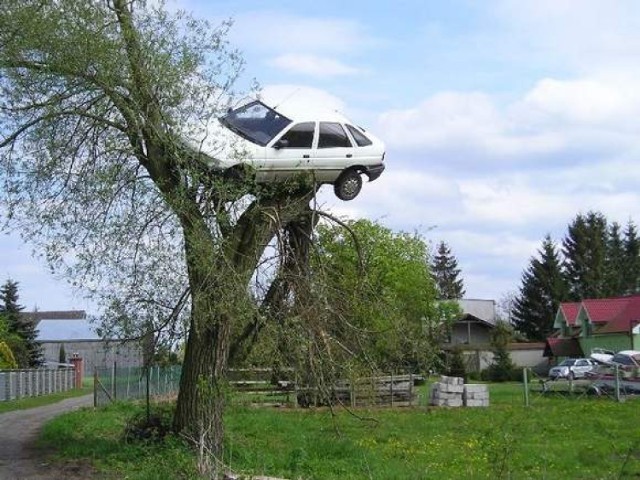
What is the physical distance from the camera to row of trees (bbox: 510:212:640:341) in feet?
293

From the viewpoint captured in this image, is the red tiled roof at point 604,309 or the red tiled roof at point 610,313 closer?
the red tiled roof at point 610,313

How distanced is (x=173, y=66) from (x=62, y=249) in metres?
3.53

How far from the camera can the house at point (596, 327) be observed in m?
62.0

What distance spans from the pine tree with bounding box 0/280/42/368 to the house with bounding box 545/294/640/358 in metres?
39.2

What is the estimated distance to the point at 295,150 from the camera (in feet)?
55.2

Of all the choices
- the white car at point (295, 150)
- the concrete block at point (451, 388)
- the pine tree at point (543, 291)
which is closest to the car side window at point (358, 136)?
the white car at point (295, 150)

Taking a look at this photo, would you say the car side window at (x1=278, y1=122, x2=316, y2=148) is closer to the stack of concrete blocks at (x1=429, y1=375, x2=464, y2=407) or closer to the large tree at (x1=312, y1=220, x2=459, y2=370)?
the large tree at (x1=312, y1=220, x2=459, y2=370)

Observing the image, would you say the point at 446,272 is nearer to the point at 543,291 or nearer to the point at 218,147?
the point at 543,291

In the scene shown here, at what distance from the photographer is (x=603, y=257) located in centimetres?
9138

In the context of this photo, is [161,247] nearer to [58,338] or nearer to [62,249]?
[62,249]

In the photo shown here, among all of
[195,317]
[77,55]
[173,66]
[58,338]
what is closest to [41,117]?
[77,55]

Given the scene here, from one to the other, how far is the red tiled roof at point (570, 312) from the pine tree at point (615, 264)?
53.6 feet

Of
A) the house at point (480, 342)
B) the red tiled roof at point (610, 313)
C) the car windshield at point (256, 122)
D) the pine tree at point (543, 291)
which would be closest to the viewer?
the car windshield at point (256, 122)

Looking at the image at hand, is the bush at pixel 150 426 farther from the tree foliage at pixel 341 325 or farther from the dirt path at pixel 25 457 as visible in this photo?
the tree foliage at pixel 341 325
